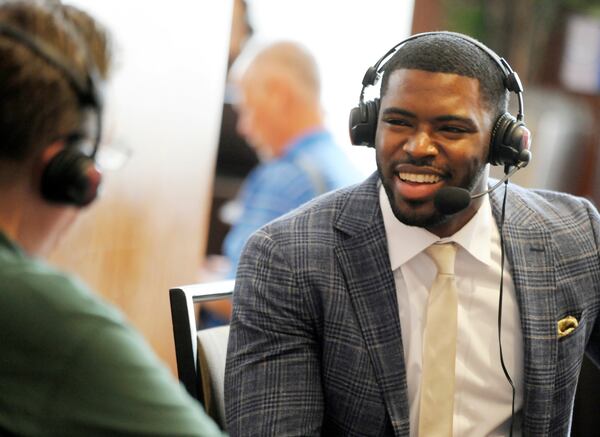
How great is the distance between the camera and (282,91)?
3129 millimetres

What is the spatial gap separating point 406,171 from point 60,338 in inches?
29.7

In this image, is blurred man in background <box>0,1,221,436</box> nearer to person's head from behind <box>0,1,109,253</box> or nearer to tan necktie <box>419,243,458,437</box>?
person's head from behind <box>0,1,109,253</box>

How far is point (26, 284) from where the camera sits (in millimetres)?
804

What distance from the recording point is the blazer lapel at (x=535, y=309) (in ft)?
4.68

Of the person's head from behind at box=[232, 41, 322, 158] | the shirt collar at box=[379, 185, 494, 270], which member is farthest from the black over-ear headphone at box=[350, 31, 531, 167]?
the person's head from behind at box=[232, 41, 322, 158]

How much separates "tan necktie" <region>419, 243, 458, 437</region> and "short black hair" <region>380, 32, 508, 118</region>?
12.0 inches

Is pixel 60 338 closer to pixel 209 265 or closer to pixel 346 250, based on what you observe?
pixel 346 250

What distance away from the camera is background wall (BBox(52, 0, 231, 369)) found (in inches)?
97.4

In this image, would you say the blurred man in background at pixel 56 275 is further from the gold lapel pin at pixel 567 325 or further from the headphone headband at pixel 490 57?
the gold lapel pin at pixel 567 325

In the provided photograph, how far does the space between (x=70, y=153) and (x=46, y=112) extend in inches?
1.8

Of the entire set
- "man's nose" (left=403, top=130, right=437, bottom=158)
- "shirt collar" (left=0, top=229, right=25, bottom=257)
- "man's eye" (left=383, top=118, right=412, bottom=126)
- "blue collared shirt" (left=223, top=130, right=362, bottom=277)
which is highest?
"man's eye" (left=383, top=118, right=412, bottom=126)

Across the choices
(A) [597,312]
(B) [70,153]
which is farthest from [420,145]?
(B) [70,153]

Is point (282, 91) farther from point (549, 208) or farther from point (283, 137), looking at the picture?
point (549, 208)

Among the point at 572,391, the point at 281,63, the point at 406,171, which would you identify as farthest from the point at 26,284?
the point at 281,63
